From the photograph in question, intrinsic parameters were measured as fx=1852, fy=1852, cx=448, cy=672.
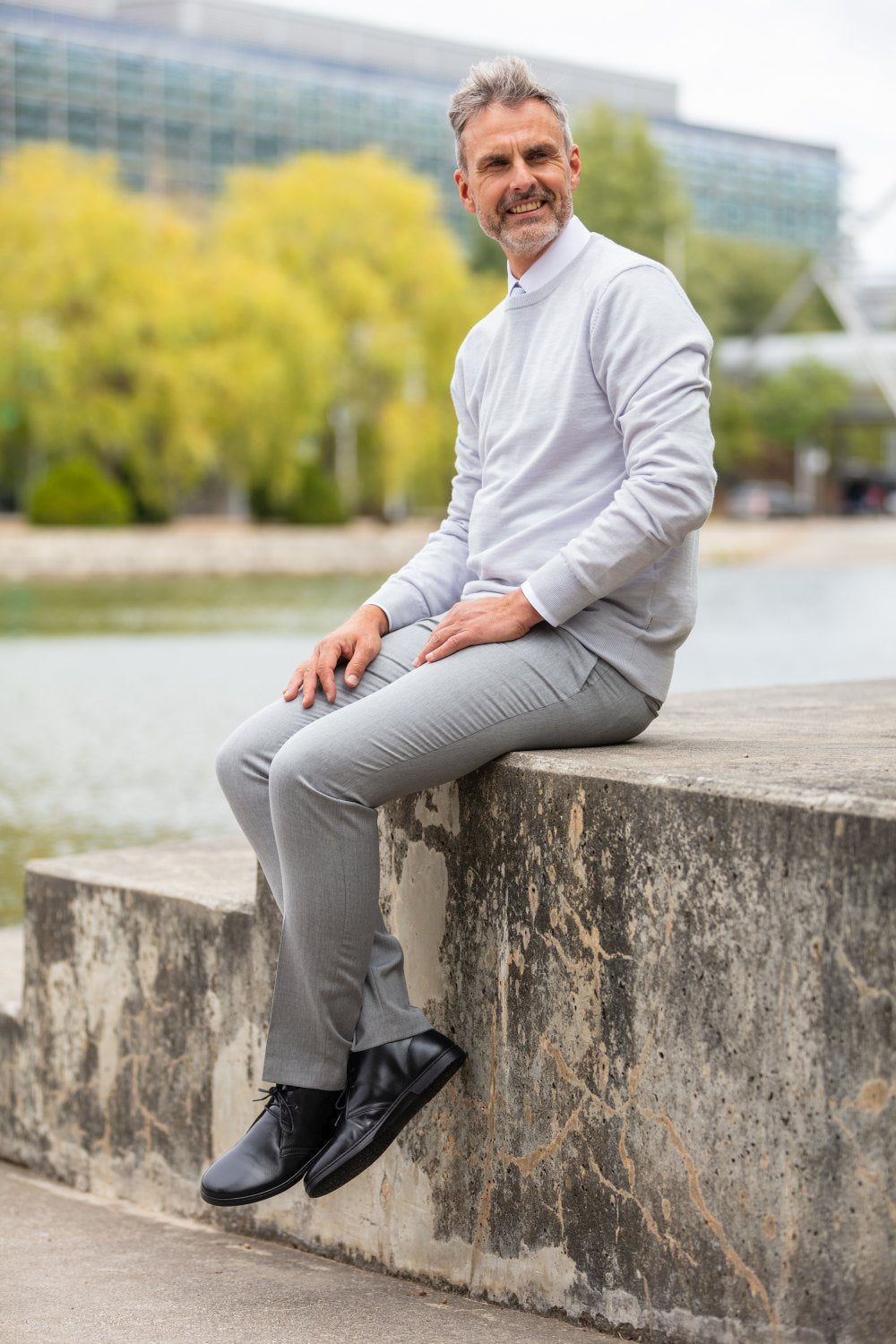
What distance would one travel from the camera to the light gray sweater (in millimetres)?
2682

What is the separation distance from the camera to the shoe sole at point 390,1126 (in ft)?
8.61

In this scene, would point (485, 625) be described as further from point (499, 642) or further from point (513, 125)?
point (513, 125)

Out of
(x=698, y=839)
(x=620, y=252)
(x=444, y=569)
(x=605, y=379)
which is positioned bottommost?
(x=698, y=839)

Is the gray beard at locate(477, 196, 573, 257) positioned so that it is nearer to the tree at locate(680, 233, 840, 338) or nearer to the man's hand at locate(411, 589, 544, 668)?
the man's hand at locate(411, 589, 544, 668)

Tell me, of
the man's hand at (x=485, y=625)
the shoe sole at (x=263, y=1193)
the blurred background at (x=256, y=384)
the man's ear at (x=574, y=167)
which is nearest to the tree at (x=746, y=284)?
the blurred background at (x=256, y=384)

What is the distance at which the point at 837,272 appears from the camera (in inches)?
2216

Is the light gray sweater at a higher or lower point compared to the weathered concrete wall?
higher

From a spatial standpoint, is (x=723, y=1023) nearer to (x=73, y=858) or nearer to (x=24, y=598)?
(x=73, y=858)

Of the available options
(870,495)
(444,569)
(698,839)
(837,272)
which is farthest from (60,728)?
(870,495)

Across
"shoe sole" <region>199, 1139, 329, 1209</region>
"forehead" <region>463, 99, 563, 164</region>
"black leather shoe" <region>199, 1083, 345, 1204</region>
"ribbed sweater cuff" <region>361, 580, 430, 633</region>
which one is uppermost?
"forehead" <region>463, 99, 563, 164</region>

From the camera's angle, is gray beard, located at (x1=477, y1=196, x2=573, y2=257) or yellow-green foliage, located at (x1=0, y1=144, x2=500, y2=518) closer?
gray beard, located at (x1=477, y1=196, x2=573, y2=257)

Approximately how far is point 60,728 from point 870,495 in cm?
5884

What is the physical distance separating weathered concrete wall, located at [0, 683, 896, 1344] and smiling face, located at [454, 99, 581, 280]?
823 mm

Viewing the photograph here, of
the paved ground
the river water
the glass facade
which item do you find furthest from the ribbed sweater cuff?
the glass facade
